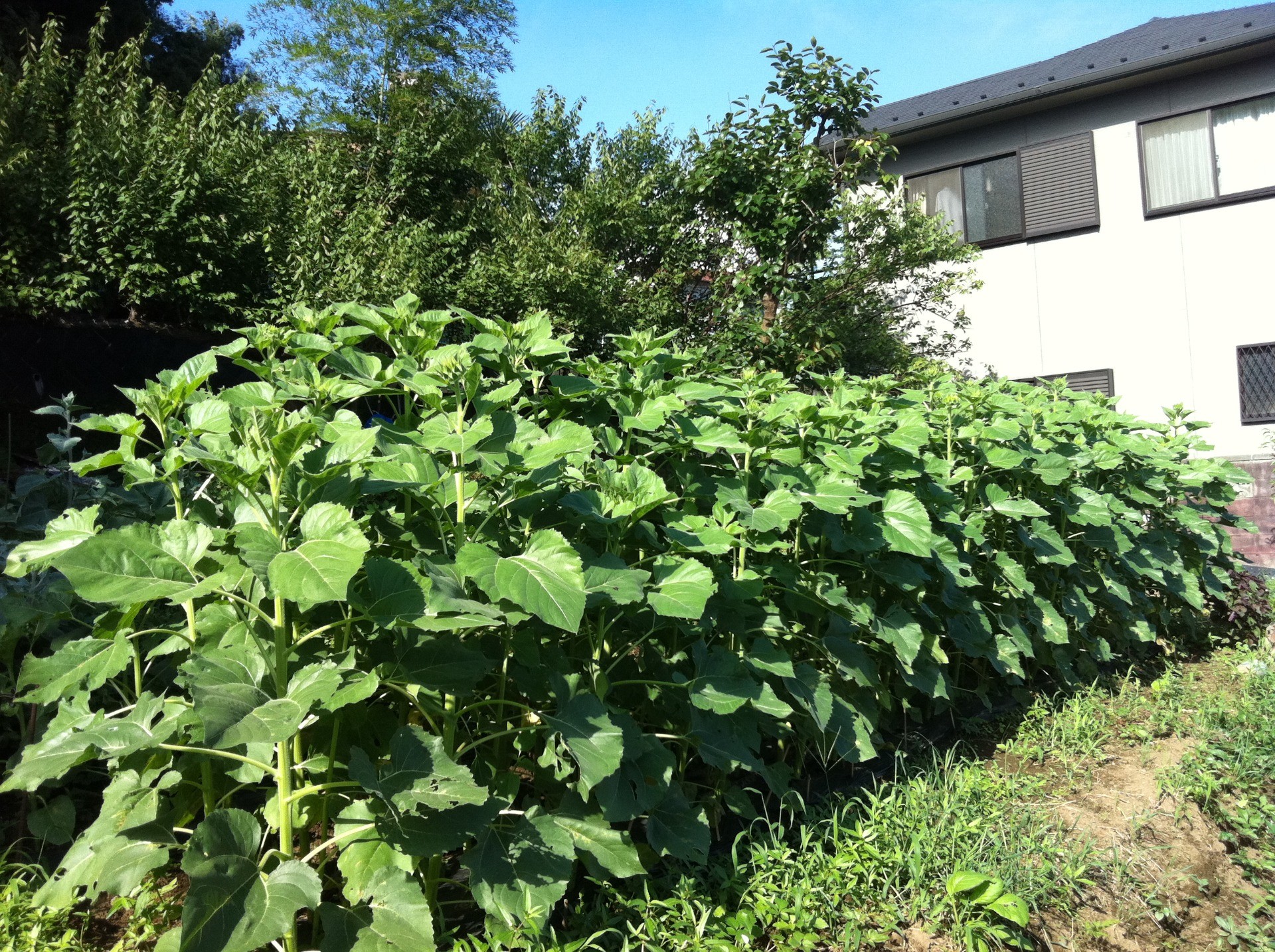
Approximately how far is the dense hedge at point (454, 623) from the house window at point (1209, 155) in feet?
33.5

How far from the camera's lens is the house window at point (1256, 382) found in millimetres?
10562

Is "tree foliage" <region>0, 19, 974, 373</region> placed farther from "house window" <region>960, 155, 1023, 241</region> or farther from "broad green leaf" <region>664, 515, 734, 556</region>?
"broad green leaf" <region>664, 515, 734, 556</region>

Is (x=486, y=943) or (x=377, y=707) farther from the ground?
(x=377, y=707)

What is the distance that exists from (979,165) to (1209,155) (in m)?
2.78

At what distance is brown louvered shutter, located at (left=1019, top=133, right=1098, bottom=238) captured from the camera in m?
11.8

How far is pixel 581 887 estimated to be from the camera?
2340 mm

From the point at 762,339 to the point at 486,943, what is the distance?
6990mm

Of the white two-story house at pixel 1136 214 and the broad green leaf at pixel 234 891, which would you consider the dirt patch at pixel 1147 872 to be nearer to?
the broad green leaf at pixel 234 891

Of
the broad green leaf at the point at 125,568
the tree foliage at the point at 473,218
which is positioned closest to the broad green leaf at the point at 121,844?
the broad green leaf at the point at 125,568

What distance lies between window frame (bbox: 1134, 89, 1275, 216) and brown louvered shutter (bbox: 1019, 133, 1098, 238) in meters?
0.54

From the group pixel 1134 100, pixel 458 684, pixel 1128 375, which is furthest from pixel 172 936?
pixel 1134 100

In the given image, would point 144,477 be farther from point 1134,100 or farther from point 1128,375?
point 1134,100

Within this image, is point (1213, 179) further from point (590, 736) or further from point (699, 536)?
point (590, 736)

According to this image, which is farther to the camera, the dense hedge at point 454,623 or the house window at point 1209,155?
the house window at point 1209,155
